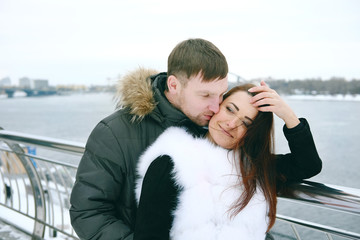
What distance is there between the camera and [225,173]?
1295 mm

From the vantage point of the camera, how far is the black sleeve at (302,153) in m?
1.45

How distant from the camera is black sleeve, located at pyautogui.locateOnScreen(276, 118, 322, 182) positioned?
1.45 meters

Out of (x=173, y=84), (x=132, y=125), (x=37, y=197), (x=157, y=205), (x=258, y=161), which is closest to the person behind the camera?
(x=157, y=205)

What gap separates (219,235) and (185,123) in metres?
0.62

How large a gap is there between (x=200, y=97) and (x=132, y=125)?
381 mm

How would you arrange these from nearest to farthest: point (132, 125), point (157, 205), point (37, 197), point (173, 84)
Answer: point (157, 205) < point (132, 125) < point (173, 84) < point (37, 197)

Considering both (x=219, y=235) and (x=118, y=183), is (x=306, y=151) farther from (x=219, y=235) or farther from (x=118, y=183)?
(x=118, y=183)

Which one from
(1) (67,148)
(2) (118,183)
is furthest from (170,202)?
(1) (67,148)

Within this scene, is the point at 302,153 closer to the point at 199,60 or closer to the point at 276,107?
the point at 276,107

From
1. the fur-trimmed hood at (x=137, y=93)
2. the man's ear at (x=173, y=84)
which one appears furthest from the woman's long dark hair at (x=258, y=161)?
the fur-trimmed hood at (x=137, y=93)

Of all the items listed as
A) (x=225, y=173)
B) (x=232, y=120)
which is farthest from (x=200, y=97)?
(x=225, y=173)

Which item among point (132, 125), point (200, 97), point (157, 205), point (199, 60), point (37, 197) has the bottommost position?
point (37, 197)

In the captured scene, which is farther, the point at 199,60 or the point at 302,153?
the point at 199,60

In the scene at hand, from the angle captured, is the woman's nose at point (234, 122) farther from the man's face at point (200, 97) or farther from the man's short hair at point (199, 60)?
the man's short hair at point (199, 60)
